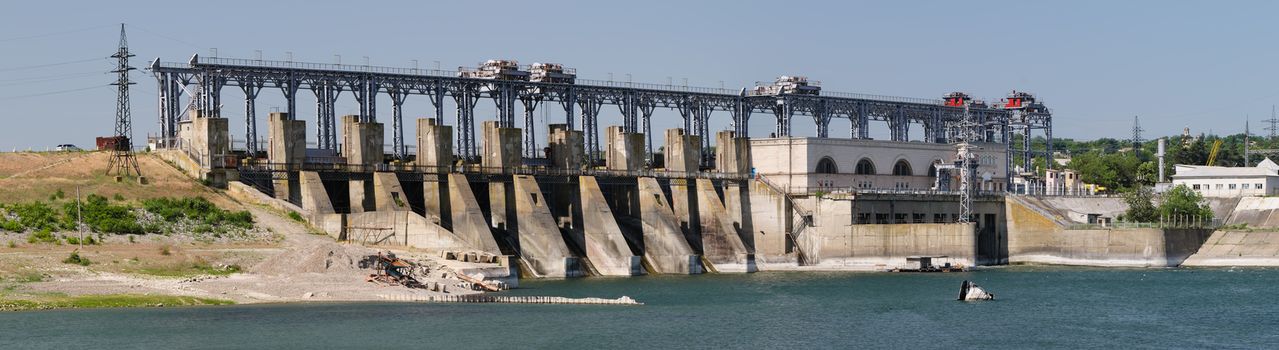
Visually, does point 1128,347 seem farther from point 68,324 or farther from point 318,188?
point 318,188

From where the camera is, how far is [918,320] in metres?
86.7

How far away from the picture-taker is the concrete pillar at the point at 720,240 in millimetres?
125500

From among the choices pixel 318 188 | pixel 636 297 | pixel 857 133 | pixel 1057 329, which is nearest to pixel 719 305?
pixel 636 297

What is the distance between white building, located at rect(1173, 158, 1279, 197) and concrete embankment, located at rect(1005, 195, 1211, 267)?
32.2m

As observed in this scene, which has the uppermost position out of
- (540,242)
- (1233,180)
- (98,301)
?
(1233,180)

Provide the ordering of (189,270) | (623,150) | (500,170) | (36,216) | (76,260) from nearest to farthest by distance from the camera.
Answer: (76,260) → (189,270) → (36,216) → (500,170) → (623,150)

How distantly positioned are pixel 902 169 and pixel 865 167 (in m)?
4.92

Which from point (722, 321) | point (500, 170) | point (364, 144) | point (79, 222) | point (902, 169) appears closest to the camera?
point (722, 321)

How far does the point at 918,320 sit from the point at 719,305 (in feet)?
36.9

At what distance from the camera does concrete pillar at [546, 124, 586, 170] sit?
133 metres

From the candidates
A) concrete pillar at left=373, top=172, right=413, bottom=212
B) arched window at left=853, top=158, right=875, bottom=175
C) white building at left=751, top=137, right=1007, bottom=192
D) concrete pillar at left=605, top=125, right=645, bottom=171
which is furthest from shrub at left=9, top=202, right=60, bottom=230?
arched window at left=853, top=158, right=875, bottom=175

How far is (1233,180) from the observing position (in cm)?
16938

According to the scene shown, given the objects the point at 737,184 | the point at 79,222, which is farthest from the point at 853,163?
the point at 79,222

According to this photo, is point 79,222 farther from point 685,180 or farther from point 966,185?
point 966,185
